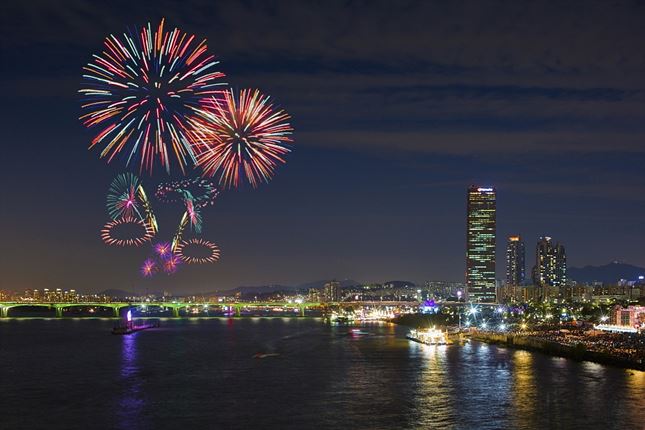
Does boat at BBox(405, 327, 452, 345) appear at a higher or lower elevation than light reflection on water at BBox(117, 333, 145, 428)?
higher

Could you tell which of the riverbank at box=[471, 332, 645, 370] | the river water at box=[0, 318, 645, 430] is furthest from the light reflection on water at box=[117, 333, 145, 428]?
the riverbank at box=[471, 332, 645, 370]

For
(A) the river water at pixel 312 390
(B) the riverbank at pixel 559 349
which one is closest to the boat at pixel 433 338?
(B) the riverbank at pixel 559 349

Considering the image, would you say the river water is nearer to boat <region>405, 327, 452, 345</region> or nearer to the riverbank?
the riverbank

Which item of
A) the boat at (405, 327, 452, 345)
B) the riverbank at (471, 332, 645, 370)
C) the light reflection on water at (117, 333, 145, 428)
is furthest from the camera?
the boat at (405, 327, 452, 345)

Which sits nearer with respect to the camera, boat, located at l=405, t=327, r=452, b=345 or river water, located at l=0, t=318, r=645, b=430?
river water, located at l=0, t=318, r=645, b=430

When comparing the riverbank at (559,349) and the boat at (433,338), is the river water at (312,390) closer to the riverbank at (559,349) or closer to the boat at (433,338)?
the riverbank at (559,349)

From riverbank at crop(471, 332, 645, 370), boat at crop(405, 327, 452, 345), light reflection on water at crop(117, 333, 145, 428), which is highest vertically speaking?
riverbank at crop(471, 332, 645, 370)
